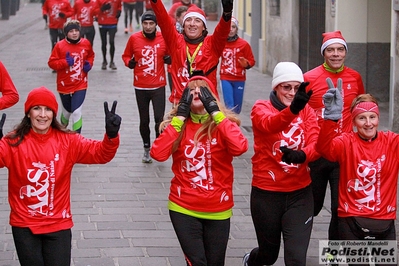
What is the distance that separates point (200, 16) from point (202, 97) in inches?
99.3

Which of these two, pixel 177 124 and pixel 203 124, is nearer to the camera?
pixel 177 124

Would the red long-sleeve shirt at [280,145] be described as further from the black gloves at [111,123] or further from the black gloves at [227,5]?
the black gloves at [227,5]

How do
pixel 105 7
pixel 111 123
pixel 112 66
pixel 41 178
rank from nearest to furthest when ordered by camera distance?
pixel 111 123 → pixel 41 178 → pixel 105 7 → pixel 112 66

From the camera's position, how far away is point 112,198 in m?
9.28

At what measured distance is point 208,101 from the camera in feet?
18.9

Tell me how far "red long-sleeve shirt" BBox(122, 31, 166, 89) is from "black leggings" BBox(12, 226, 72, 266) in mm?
5469

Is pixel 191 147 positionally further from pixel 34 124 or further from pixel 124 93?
pixel 124 93

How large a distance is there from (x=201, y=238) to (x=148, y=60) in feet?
18.0

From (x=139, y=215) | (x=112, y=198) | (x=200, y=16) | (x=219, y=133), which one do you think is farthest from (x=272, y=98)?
(x=112, y=198)

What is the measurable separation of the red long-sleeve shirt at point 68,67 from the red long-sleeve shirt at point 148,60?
0.93 meters

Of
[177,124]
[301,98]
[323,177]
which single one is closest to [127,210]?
[323,177]

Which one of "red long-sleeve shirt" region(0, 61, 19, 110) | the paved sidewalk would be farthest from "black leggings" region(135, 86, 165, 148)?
"red long-sleeve shirt" region(0, 61, 19, 110)

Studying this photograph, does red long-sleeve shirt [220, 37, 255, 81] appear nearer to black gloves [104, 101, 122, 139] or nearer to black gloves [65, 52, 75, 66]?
black gloves [65, 52, 75, 66]

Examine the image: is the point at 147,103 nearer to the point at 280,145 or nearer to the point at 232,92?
the point at 232,92
